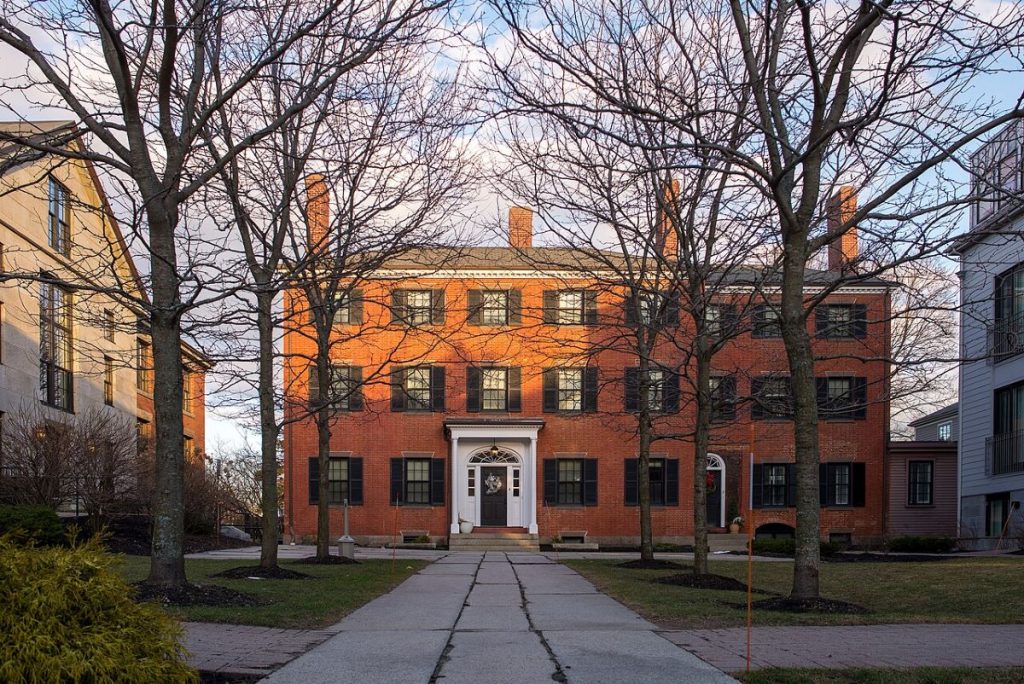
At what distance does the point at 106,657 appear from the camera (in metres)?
5.93

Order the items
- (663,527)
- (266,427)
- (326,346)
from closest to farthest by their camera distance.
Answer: (266,427) → (326,346) → (663,527)

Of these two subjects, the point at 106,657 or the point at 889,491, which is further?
the point at 889,491

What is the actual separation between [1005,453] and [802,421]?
19.5 meters

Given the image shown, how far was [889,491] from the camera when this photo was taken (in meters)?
39.9

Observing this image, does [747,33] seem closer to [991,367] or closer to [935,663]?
[935,663]

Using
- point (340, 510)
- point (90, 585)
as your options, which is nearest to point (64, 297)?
point (340, 510)

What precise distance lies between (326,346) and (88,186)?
16337 millimetres

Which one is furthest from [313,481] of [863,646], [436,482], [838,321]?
[863,646]

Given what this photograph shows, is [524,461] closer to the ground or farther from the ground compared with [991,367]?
closer to the ground

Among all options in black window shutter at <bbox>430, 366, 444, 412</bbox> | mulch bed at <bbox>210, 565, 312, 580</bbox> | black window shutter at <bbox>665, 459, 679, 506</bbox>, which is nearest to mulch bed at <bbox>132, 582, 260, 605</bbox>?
mulch bed at <bbox>210, 565, 312, 580</bbox>

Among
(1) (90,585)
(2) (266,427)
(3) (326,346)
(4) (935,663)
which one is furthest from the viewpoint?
(3) (326,346)

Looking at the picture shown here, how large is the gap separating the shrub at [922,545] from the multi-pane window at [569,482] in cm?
1192

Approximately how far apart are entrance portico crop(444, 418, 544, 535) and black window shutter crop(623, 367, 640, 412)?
1063 centimetres

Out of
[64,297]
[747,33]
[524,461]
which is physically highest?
[747,33]
